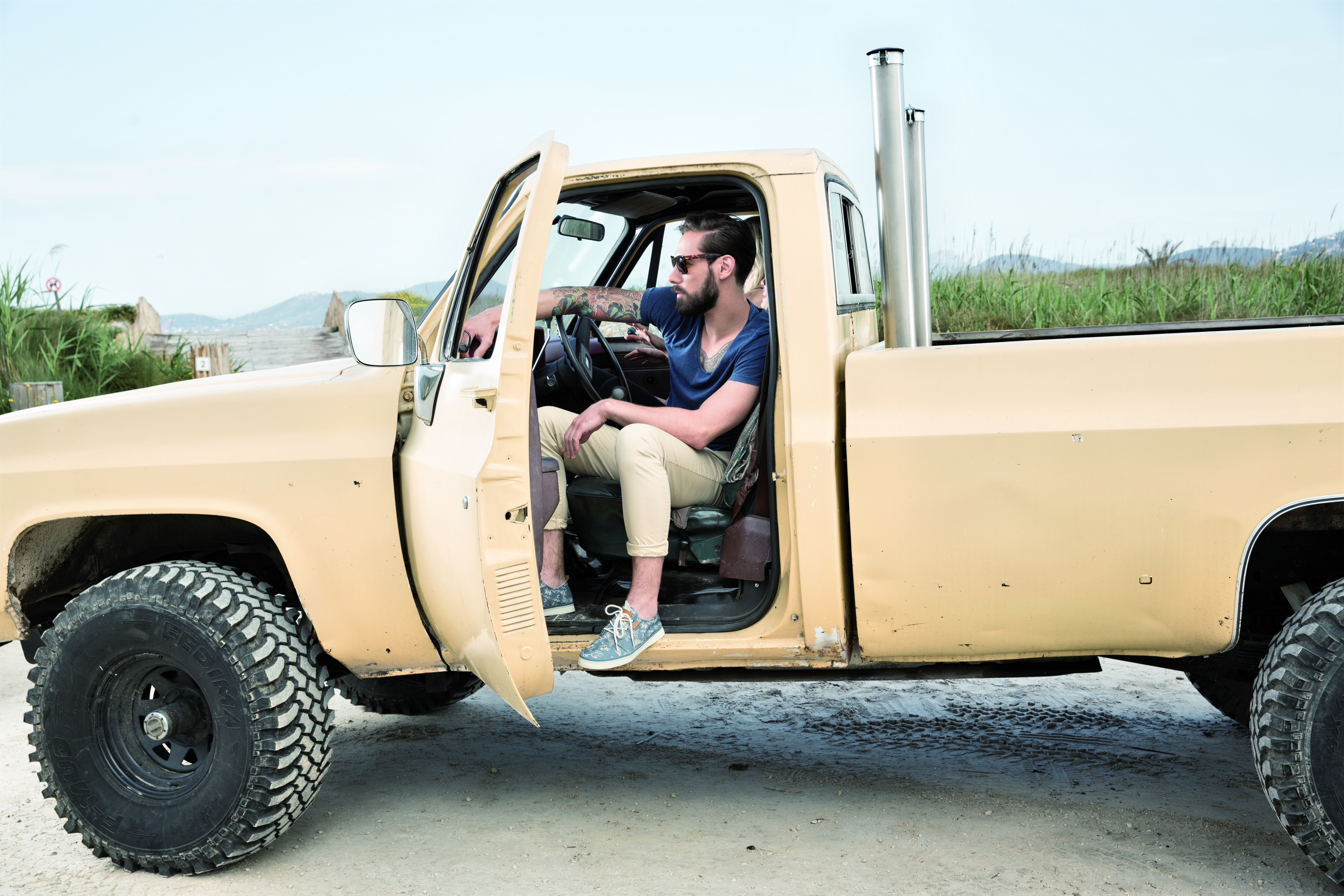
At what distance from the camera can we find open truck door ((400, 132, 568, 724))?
260 cm

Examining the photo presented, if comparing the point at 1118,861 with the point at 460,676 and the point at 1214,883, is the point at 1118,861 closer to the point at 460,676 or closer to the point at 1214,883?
the point at 1214,883

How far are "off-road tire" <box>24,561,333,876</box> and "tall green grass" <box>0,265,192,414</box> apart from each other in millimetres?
7717

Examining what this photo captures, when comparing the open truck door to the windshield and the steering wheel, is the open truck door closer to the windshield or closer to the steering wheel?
the windshield

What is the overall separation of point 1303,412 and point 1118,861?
1250 mm

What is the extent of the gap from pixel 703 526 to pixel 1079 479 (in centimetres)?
115

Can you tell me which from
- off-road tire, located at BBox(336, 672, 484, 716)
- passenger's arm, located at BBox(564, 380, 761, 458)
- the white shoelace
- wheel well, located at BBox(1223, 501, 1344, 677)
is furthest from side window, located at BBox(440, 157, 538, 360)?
wheel well, located at BBox(1223, 501, 1344, 677)

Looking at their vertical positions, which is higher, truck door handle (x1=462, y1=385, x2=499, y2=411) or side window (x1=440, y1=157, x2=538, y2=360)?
side window (x1=440, y1=157, x2=538, y2=360)

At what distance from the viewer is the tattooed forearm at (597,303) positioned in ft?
11.3

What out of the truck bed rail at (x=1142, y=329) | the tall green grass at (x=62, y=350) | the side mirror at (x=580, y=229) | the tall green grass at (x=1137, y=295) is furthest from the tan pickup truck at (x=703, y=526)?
the tall green grass at (x=62, y=350)

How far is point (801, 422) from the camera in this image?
2.89 meters

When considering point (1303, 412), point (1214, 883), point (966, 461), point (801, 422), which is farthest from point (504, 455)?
point (1214, 883)

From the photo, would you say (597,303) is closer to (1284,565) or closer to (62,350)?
(1284,565)

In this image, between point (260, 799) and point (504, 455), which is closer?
point (504, 455)

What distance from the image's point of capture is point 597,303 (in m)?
3.58
